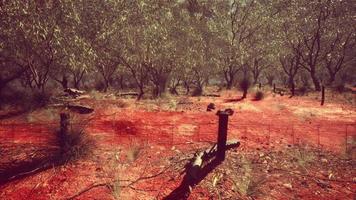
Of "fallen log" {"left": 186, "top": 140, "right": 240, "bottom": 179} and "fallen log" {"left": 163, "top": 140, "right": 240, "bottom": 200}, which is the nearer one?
"fallen log" {"left": 163, "top": 140, "right": 240, "bottom": 200}

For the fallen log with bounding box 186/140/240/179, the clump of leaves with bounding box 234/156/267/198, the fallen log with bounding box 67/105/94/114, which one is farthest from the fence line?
the fallen log with bounding box 67/105/94/114

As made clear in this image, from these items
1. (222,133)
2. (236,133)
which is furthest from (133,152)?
(236,133)

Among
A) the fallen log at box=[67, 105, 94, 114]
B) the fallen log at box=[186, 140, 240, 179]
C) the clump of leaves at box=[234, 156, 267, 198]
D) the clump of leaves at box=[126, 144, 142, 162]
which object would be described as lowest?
the clump of leaves at box=[234, 156, 267, 198]

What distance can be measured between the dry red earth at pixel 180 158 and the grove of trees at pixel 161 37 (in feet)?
18.4

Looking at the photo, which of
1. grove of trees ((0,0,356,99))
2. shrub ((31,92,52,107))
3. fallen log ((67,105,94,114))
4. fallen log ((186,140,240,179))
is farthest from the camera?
grove of trees ((0,0,356,99))

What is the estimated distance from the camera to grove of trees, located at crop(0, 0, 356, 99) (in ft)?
60.3

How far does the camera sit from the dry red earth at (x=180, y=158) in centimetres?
751

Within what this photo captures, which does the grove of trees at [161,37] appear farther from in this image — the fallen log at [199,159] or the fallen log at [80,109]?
the fallen log at [199,159]

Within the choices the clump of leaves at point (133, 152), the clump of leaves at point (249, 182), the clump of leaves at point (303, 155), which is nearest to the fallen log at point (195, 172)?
the clump of leaves at point (249, 182)

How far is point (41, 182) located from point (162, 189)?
299 cm

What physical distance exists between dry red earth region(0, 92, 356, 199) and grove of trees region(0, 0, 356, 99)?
5608mm

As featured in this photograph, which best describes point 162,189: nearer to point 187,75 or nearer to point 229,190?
point 229,190

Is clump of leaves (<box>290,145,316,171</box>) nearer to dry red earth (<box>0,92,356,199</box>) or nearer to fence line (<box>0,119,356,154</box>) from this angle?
dry red earth (<box>0,92,356,199</box>)

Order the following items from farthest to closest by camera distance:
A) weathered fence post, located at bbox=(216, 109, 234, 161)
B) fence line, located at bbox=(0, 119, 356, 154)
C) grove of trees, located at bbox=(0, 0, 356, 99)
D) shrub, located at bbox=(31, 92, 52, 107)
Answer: grove of trees, located at bbox=(0, 0, 356, 99) → shrub, located at bbox=(31, 92, 52, 107) → fence line, located at bbox=(0, 119, 356, 154) → weathered fence post, located at bbox=(216, 109, 234, 161)
